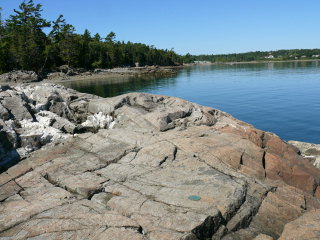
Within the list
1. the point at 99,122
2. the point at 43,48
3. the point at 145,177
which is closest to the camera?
the point at 145,177

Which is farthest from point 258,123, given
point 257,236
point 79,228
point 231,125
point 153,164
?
point 79,228

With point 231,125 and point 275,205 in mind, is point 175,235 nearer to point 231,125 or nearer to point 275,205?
point 275,205

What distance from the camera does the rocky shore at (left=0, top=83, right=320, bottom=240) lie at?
852 centimetres

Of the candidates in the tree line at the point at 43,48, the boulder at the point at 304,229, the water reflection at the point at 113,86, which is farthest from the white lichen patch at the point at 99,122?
the tree line at the point at 43,48

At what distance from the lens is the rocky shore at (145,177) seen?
27.9 ft

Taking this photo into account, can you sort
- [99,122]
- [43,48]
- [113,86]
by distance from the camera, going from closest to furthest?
1. [99,122]
2. [113,86]
3. [43,48]

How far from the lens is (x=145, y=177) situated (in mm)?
11445

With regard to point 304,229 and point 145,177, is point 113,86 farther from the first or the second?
point 304,229

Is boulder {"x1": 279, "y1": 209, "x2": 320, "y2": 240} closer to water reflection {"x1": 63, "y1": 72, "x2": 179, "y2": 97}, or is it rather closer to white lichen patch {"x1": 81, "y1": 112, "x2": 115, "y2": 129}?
A: white lichen patch {"x1": 81, "y1": 112, "x2": 115, "y2": 129}

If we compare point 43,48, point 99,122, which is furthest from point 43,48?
point 99,122

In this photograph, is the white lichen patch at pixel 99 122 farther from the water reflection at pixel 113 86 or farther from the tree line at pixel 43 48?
the tree line at pixel 43 48

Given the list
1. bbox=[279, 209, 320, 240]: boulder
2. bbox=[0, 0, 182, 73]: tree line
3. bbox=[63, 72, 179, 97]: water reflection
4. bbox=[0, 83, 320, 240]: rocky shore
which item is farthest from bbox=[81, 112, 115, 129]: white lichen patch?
bbox=[0, 0, 182, 73]: tree line

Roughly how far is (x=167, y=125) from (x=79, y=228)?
9.64 meters

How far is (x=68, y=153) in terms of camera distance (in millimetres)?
14258
